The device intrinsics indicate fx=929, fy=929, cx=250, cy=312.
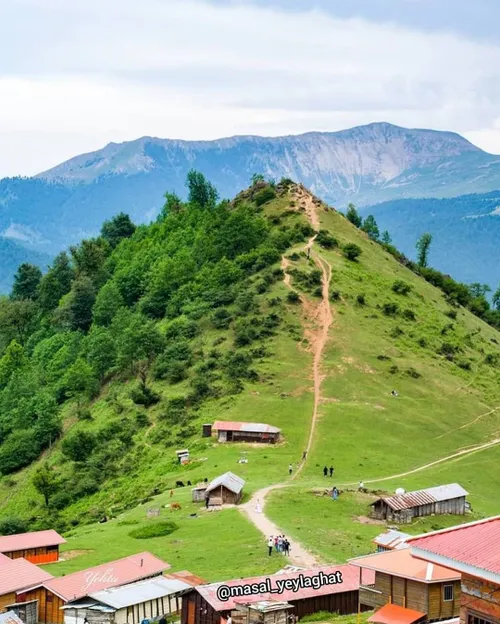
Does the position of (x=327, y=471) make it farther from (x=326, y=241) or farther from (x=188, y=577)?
(x=326, y=241)

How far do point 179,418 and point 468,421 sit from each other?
3659 centimetres

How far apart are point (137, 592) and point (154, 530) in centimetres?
1780

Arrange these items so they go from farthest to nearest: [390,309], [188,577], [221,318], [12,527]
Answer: [390,309], [221,318], [12,527], [188,577]

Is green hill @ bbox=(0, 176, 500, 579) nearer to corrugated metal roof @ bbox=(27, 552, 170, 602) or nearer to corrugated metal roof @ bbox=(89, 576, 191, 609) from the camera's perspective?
corrugated metal roof @ bbox=(27, 552, 170, 602)

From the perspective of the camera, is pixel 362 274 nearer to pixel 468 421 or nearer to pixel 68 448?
pixel 468 421

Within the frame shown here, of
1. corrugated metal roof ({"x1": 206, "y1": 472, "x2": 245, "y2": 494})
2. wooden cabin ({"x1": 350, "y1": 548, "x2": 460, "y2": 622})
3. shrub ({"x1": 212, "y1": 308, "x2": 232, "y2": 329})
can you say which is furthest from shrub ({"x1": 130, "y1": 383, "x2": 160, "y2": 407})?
wooden cabin ({"x1": 350, "y1": 548, "x2": 460, "y2": 622})

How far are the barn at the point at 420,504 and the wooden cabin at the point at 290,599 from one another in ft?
66.1

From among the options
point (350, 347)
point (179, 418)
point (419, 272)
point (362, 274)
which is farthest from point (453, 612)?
point (419, 272)

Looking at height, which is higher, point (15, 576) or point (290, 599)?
point (15, 576)

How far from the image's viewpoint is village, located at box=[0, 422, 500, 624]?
3456 cm

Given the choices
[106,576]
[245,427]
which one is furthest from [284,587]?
[245,427]

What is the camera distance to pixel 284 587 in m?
56.9

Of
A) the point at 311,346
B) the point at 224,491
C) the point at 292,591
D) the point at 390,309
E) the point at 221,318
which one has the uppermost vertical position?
the point at 390,309

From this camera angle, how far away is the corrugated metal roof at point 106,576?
6191 centimetres
